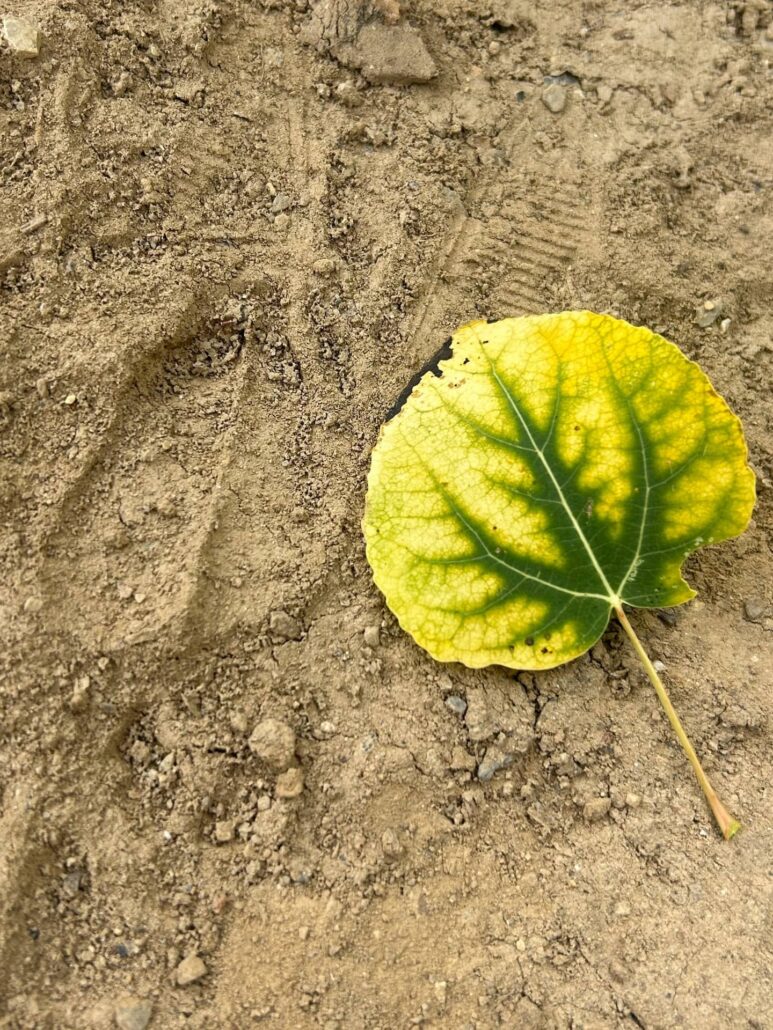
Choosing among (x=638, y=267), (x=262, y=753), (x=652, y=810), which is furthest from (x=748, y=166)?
(x=262, y=753)

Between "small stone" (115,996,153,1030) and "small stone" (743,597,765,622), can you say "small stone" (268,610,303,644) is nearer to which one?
"small stone" (115,996,153,1030)

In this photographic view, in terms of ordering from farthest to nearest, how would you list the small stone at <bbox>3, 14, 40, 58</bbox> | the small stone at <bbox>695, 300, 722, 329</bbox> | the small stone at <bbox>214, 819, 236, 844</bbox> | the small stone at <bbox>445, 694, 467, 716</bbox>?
the small stone at <bbox>695, 300, 722, 329</bbox>, the small stone at <bbox>3, 14, 40, 58</bbox>, the small stone at <bbox>445, 694, 467, 716</bbox>, the small stone at <bbox>214, 819, 236, 844</bbox>

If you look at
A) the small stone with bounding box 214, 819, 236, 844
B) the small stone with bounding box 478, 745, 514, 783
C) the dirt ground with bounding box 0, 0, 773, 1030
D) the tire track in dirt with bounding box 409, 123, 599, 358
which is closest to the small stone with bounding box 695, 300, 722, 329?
the dirt ground with bounding box 0, 0, 773, 1030

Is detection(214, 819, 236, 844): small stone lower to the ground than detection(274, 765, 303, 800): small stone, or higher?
lower

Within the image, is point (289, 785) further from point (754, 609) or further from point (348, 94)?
point (348, 94)

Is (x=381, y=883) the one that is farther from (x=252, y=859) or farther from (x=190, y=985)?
(x=190, y=985)
